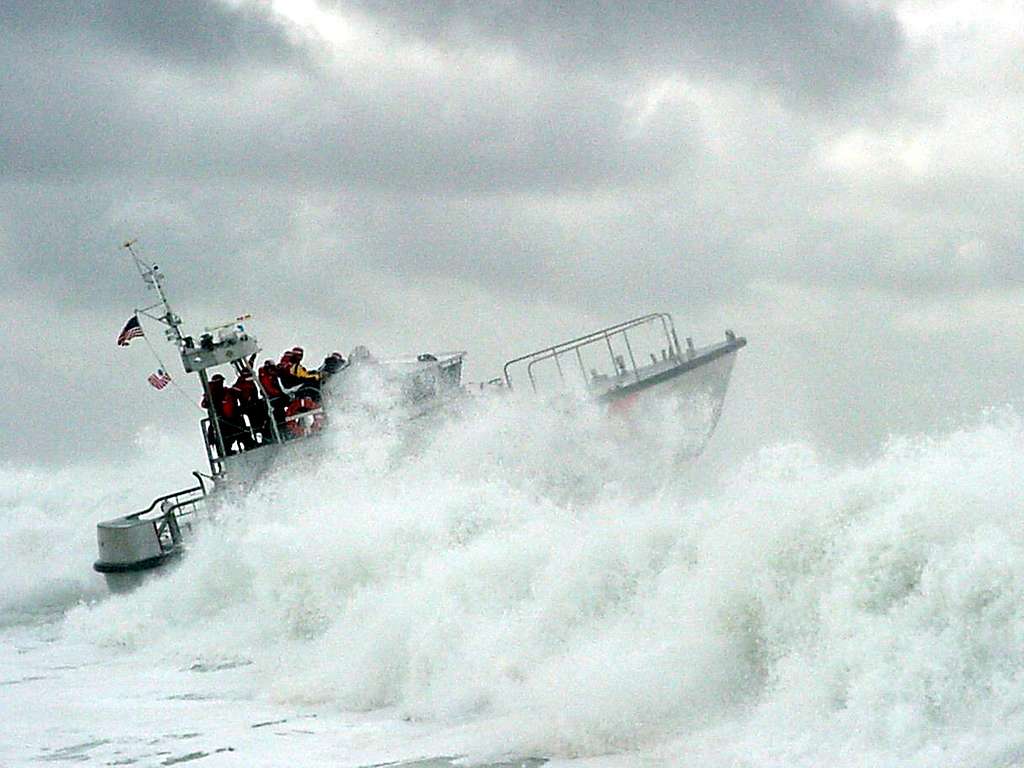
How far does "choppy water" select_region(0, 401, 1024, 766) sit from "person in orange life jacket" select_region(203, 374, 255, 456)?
1.02 m

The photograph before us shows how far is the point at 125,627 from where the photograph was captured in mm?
15164

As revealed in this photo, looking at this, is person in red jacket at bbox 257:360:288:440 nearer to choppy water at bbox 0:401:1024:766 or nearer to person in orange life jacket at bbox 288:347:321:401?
person in orange life jacket at bbox 288:347:321:401

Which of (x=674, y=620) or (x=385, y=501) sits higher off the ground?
(x=385, y=501)

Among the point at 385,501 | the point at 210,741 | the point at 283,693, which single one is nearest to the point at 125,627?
the point at 385,501

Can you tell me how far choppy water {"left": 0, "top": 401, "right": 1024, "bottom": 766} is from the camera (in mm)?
6590

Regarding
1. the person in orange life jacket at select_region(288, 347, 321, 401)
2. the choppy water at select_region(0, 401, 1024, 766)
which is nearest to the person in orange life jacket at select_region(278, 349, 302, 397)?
the person in orange life jacket at select_region(288, 347, 321, 401)

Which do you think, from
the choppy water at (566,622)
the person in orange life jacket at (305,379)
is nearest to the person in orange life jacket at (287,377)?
the person in orange life jacket at (305,379)

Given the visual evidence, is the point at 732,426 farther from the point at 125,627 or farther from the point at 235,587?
the point at 125,627

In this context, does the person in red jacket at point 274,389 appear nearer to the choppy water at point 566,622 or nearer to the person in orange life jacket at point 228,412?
the person in orange life jacket at point 228,412

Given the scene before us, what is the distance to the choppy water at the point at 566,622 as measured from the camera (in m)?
6.59

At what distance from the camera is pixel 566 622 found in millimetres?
9281

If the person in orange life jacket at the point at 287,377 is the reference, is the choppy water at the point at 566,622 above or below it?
below

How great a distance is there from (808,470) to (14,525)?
2209 cm

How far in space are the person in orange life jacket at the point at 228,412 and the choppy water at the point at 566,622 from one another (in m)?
1.02
